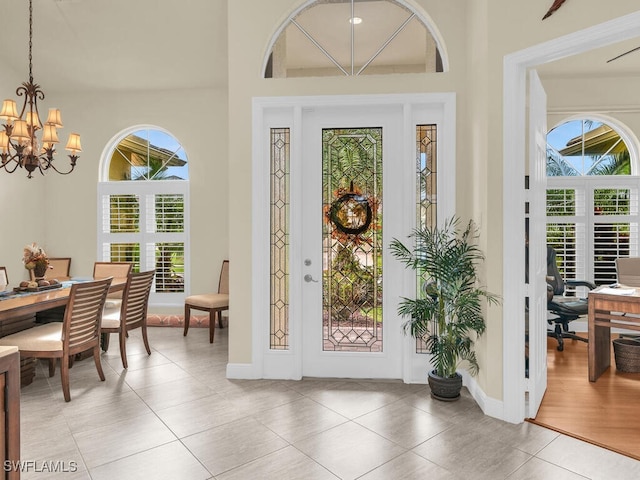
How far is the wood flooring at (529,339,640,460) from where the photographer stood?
104 inches

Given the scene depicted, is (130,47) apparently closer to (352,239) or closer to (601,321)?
(352,239)

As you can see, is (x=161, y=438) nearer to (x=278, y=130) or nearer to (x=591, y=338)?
(x=278, y=130)

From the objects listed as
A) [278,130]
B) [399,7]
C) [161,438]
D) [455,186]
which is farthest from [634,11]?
[161,438]

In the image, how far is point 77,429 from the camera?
2.75 m

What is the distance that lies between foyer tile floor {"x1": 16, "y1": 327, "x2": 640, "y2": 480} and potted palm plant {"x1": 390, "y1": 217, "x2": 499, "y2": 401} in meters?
0.22

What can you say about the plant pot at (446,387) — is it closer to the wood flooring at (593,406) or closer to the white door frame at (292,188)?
the white door frame at (292,188)

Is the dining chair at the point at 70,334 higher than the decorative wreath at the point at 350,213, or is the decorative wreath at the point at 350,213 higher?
the decorative wreath at the point at 350,213

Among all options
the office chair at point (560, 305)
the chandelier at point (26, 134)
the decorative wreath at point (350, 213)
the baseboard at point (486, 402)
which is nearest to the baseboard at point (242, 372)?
the decorative wreath at point (350, 213)

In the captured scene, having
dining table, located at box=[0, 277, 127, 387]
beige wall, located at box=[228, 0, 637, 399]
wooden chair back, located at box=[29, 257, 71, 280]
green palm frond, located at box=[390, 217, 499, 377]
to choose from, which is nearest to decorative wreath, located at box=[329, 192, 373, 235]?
green palm frond, located at box=[390, 217, 499, 377]

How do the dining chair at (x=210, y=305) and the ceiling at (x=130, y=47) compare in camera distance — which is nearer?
the ceiling at (x=130, y=47)

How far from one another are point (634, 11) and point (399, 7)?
1.87m

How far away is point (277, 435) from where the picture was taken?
2.66 metres

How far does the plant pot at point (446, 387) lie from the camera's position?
3156mm

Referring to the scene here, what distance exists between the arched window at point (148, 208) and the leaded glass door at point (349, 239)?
113 inches
